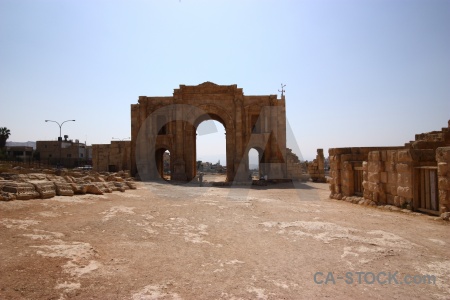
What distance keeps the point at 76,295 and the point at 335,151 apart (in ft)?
41.9

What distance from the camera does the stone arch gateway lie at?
2592cm

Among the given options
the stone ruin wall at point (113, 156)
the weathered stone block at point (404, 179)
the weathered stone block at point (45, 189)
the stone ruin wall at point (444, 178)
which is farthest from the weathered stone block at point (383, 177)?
the stone ruin wall at point (113, 156)

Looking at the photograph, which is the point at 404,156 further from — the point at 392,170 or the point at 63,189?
the point at 63,189

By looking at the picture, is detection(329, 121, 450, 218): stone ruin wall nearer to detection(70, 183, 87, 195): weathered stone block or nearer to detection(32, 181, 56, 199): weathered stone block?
detection(70, 183, 87, 195): weathered stone block

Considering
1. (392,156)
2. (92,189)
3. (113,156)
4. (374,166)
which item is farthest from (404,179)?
(113,156)

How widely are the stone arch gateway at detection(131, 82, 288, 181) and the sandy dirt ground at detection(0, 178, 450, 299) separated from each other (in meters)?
17.6

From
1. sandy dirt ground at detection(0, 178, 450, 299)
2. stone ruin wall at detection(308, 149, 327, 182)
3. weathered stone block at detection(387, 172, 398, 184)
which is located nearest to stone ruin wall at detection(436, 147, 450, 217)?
sandy dirt ground at detection(0, 178, 450, 299)

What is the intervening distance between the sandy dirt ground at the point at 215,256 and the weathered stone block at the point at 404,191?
93 cm

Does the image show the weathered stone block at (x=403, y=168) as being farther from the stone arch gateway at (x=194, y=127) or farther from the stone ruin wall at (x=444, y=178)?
the stone arch gateway at (x=194, y=127)

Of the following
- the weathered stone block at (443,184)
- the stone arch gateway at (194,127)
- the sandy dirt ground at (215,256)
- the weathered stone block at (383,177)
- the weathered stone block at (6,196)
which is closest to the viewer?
the sandy dirt ground at (215,256)

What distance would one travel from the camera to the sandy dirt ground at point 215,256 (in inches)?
147

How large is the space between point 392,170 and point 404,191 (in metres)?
A: 0.92

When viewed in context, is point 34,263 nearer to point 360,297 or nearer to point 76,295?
point 76,295

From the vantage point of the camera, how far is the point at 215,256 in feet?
16.8
